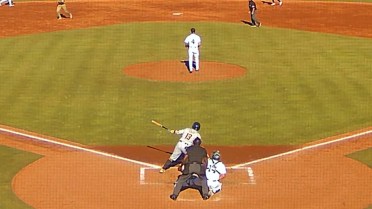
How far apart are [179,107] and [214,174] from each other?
8.53 m

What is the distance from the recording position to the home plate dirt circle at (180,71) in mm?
29656

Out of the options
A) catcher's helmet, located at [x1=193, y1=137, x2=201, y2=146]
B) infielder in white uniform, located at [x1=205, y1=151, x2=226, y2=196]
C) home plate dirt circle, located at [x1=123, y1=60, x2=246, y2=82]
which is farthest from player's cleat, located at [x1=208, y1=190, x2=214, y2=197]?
home plate dirt circle, located at [x1=123, y1=60, x2=246, y2=82]

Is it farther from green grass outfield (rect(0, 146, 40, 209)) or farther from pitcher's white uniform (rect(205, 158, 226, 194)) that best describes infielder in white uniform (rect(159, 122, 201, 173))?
green grass outfield (rect(0, 146, 40, 209))

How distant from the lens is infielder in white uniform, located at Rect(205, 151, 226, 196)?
16969 mm

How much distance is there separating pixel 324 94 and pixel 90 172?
11.6 m

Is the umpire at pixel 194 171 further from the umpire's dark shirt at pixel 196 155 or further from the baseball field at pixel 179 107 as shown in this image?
the baseball field at pixel 179 107

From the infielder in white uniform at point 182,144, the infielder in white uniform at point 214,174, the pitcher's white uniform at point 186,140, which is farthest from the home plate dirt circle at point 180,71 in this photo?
the infielder in white uniform at point 214,174

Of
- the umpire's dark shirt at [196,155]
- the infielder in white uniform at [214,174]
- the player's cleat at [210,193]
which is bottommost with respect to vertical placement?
the player's cleat at [210,193]

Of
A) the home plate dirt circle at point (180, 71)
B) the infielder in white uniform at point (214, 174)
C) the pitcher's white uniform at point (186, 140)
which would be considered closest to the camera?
the infielder in white uniform at point (214, 174)

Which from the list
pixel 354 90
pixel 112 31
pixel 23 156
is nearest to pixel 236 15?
pixel 112 31

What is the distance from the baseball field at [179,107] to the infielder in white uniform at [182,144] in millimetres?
302

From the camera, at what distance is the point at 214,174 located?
1706cm

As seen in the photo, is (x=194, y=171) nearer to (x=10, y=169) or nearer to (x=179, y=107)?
(x=10, y=169)

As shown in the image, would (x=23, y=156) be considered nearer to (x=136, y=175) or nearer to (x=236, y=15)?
(x=136, y=175)
